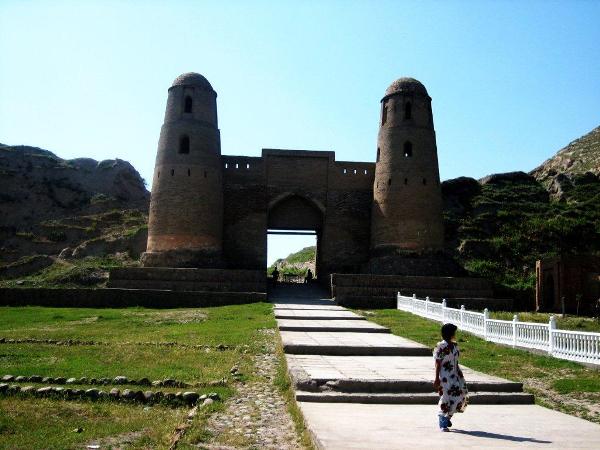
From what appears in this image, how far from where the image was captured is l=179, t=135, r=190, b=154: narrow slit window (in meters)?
25.8

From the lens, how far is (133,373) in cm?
716

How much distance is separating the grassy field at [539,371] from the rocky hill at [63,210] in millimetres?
21415

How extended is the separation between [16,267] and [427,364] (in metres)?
29.5

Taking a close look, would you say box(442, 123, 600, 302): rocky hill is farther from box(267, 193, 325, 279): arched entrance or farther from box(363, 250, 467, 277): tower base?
box(267, 193, 325, 279): arched entrance

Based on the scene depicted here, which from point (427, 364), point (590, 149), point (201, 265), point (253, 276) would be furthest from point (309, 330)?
point (590, 149)

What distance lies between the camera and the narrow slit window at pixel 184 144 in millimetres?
25750

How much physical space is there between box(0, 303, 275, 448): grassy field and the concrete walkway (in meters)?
1.00

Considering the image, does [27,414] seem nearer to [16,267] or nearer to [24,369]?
[24,369]

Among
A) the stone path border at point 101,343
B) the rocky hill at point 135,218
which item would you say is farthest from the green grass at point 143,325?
the rocky hill at point 135,218

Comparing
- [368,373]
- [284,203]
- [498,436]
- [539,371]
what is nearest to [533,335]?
[539,371]

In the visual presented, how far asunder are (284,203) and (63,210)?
23.9 meters

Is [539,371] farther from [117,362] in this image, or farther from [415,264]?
[415,264]

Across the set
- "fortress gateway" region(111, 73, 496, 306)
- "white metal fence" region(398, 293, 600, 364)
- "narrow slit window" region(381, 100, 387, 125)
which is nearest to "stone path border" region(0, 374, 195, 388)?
"white metal fence" region(398, 293, 600, 364)

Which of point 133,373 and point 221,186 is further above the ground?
point 221,186
